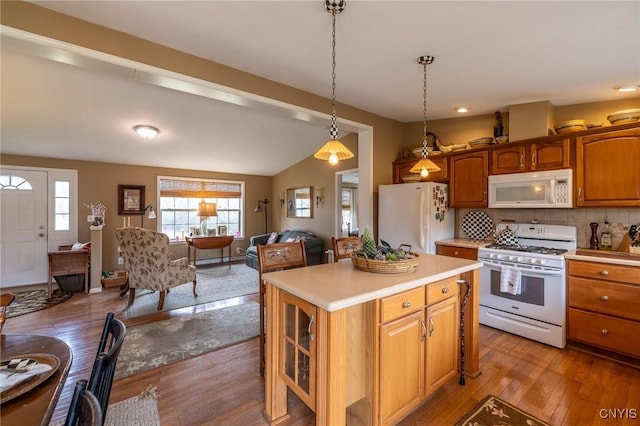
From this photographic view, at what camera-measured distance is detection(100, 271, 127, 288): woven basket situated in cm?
458

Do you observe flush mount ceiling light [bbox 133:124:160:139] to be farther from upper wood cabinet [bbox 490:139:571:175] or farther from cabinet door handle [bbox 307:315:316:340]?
upper wood cabinet [bbox 490:139:571:175]

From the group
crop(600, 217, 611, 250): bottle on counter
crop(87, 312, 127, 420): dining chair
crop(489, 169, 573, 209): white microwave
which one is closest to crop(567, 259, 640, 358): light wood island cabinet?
crop(600, 217, 611, 250): bottle on counter

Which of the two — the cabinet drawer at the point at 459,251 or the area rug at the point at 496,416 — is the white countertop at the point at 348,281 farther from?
the cabinet drawer at the point at 459,251

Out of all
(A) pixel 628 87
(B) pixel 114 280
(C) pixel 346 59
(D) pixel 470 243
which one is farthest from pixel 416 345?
(B) pixel 114 280

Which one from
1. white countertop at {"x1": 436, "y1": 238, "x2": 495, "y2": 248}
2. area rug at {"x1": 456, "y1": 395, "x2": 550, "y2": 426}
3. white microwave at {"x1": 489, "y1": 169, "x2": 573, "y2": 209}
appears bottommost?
area rug at {"x1": 456, "y1": 395, "x2": 550, "y2": 426}

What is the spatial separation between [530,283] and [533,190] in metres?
0.99

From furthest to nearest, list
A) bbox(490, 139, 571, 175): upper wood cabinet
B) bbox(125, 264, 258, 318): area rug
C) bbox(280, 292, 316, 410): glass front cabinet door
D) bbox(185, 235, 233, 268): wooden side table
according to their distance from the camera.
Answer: bbox(185, 235, 233, 268): wooden side table < bbox(125, 264, 258, 318): area rug < bbox(490, 139, 571, 175): upper wood cabinet < bbox(280, 292, 316, 410): glass front cabinet door

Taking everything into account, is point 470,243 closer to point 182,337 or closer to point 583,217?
point 583,217

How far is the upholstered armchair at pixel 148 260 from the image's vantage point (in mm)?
3668

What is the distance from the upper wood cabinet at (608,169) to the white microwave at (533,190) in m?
0.09

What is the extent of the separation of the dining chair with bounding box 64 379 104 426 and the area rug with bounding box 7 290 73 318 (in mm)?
4100

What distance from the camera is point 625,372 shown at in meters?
2.28

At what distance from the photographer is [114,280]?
4.65m

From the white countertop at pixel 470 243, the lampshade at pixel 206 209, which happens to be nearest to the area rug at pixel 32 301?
the lampshade at pixel 206 209
